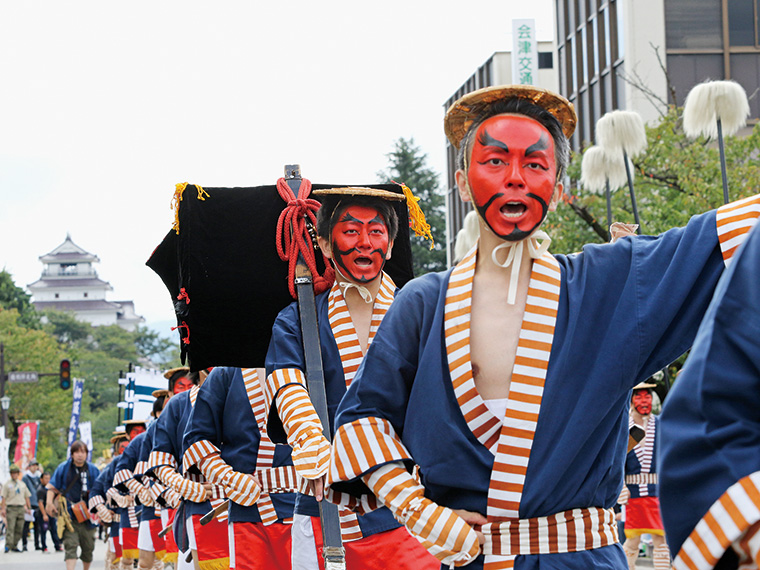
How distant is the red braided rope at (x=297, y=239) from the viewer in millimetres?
5211

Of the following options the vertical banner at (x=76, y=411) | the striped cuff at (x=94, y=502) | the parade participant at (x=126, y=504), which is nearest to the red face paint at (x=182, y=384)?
the parade participant at (x=126, y=504)

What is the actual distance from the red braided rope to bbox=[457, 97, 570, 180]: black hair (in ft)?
6.05

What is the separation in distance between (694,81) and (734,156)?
1129 cm

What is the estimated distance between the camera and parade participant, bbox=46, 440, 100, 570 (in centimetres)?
1648

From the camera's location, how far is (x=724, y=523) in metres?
1.76

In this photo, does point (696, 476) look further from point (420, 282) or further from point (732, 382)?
point (420, 282)

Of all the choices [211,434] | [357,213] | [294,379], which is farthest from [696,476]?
[211,434]

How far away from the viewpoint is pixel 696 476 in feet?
5.94

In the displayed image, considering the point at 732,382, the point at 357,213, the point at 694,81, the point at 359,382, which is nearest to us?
the point at 732,382

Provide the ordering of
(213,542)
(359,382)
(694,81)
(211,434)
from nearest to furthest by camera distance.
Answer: (359,382) < (211,434) < (213,542) < (694,81)

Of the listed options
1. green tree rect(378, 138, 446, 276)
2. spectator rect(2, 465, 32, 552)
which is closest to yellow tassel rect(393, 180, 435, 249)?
spectator rect(2, 465, 32, 552)

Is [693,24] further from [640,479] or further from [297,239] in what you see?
[297,239]

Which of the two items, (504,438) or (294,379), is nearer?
(504,438)

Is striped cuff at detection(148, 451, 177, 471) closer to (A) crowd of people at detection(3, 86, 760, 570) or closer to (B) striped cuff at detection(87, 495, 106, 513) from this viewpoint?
(A) crowd of people at detection(3, 86, 760, 570)
